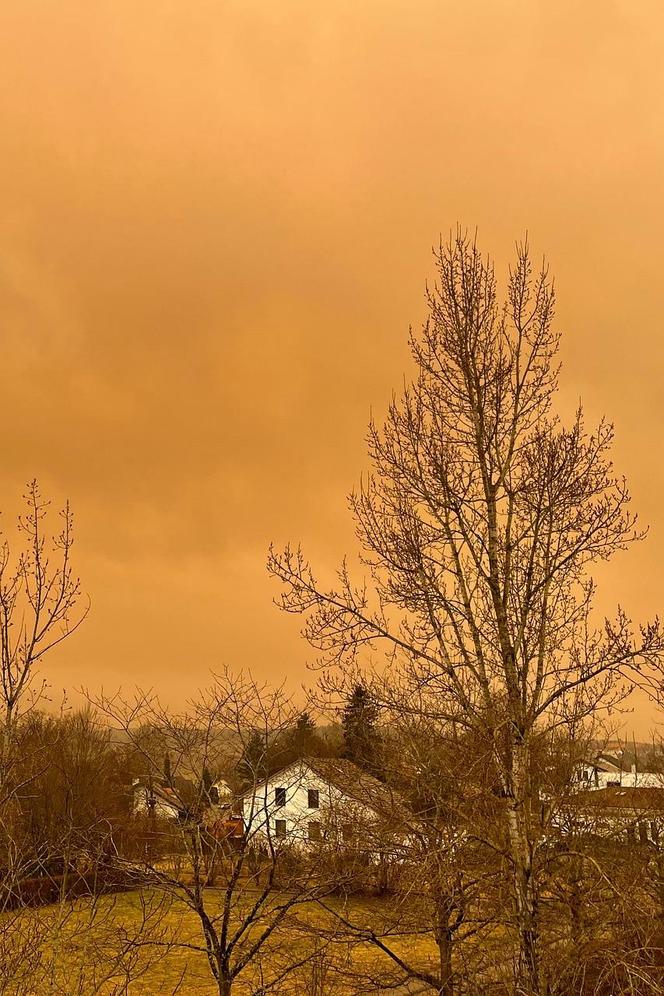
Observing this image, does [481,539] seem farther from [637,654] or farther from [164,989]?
[164,989]

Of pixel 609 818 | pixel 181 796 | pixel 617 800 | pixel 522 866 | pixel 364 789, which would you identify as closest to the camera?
pixel 522 866

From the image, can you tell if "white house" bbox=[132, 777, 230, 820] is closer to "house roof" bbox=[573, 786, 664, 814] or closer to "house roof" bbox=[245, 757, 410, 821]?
"house roof" bbox=[245, 757, 410, 821]

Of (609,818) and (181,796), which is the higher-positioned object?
(181,796)

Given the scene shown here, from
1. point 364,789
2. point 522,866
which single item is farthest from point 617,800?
point 522,866

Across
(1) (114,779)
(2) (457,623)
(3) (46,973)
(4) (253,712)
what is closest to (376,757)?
(4) (253,712)

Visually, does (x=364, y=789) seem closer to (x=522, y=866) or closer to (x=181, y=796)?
(x=181, y=796)

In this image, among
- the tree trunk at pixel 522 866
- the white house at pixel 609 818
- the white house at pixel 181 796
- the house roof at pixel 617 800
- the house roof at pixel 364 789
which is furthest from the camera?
the house roof at pixel 617 800

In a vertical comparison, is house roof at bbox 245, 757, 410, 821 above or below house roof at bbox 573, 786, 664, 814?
A: above

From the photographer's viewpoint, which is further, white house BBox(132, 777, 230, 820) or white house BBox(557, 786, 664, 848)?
white house BBox(557, 786, 664, 848)

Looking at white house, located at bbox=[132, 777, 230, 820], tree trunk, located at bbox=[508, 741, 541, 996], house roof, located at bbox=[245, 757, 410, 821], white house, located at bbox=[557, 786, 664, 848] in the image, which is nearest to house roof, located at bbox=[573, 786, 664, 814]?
white house, located at bbox=[557, 786, 664, 848]

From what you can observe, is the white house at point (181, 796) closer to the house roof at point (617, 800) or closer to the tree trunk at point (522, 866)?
the tree trunk at point (522, 866)

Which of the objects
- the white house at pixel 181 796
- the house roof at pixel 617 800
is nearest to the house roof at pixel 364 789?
the white house at pixel 181 796

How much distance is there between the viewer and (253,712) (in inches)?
397

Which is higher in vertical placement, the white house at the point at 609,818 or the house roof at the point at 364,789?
the house roof at the point at 364,789
